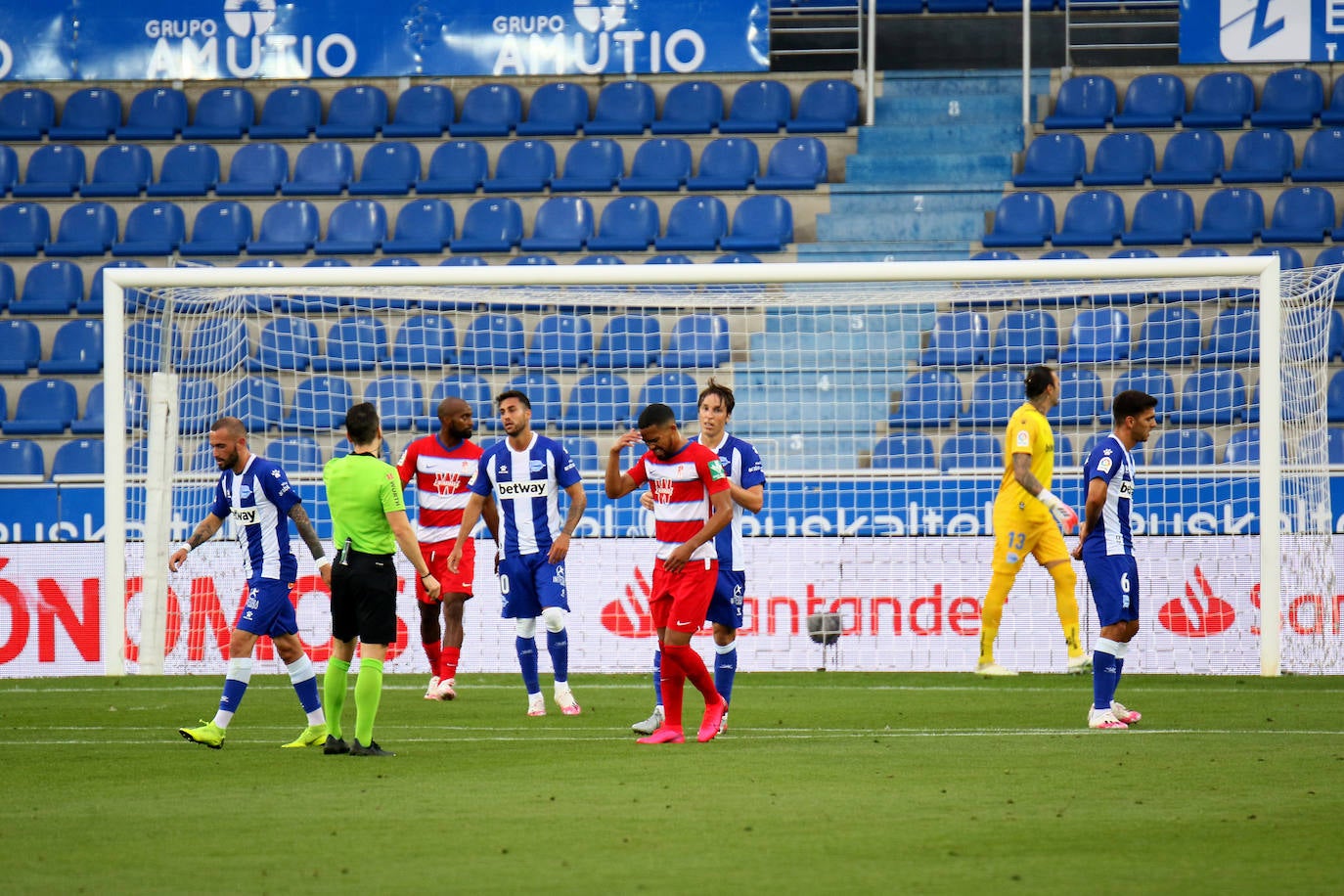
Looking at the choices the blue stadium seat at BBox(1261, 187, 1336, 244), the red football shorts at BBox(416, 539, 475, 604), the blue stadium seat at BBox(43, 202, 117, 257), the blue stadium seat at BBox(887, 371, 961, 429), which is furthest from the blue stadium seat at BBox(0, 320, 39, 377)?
the blue stadium seat at BBox(1261, 187, 1336, 244)

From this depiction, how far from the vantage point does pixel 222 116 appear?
22.3m

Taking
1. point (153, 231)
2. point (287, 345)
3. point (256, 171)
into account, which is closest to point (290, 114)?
point (256, 171)

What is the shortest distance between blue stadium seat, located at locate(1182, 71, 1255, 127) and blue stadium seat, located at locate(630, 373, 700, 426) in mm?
8305

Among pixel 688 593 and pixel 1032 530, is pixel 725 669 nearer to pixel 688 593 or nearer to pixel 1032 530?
pixel 688 593

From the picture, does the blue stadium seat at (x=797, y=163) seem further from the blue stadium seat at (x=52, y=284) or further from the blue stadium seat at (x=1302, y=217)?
the blue stadium seat at (x=52, y=284)

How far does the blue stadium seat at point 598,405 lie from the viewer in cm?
1702

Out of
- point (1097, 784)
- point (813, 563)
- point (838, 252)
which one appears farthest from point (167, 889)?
point (838, 252)

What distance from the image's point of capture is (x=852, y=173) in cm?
2144

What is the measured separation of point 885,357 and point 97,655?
8922mm

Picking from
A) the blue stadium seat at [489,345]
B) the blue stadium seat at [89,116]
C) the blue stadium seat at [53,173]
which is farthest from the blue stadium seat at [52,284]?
the blue stadium seat at [489,345]

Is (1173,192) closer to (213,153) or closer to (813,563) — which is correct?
(813,563)

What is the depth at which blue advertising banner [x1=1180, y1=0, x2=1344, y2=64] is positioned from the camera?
20.6 m

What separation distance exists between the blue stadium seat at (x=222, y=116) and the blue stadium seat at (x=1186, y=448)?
1318 cm

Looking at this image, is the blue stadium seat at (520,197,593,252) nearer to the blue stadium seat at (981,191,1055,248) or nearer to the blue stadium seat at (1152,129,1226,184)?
the blue stadium seat at (981,191,1055,248)
